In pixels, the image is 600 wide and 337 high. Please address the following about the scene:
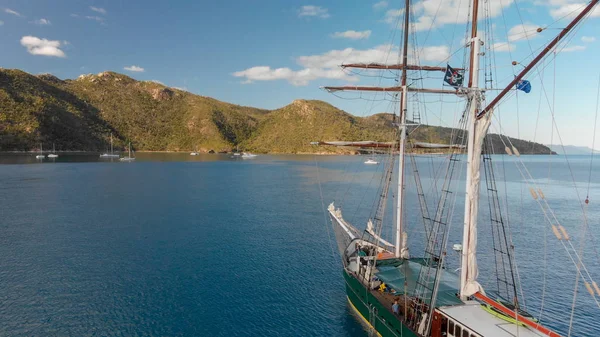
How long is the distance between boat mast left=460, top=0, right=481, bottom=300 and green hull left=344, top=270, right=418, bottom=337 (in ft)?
15.5

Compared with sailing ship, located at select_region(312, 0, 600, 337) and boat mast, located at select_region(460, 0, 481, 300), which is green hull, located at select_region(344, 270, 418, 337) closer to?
sailing ship, located at select_region(312, 0, 600, 337)

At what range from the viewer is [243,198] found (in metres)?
85.6

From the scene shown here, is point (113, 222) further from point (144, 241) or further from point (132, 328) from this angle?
point (132, 328)

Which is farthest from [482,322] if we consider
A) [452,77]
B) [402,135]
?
[402,135]

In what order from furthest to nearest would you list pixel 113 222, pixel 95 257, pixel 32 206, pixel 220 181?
pixel 220 181 < pixel 32 206 < pixel 113 222 < pixel 95 257

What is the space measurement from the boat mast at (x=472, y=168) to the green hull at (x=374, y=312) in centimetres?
473

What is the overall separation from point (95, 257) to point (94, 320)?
52.7ft

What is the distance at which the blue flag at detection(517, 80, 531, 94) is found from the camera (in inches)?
672

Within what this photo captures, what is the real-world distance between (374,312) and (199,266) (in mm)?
22076

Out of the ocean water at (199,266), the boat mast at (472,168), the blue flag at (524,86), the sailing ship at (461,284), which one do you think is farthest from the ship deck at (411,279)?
the blue flag at (524,86)

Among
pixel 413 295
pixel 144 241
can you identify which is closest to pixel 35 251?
pixel 144 241

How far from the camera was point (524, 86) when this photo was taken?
1723cm

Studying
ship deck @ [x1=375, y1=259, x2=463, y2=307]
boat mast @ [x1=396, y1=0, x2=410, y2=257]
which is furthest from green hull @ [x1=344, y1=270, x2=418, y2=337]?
boat mast @ [x1=396, y1=0, x2=410, y2=257]

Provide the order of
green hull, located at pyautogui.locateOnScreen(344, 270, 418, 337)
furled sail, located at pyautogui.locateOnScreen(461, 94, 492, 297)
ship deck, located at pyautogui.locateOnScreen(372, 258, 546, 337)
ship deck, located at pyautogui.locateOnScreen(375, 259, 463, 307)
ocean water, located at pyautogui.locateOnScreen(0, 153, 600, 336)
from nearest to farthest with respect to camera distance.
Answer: ship deck, located at pyautogui.locateOnScreen(372, 258, 546, 337), furled sail, located at pyautogui.locateOnScreen(461, 94, 492, 297), green hull, located at pyautogui.locateOnScreen(344, 270, 418, 337), ship deck, located at pyautogui.locateOnScreen(375, 259, 463, 307), ocean water, located at pyautogui.locateOnScreen(0, 153, 600, 336)
